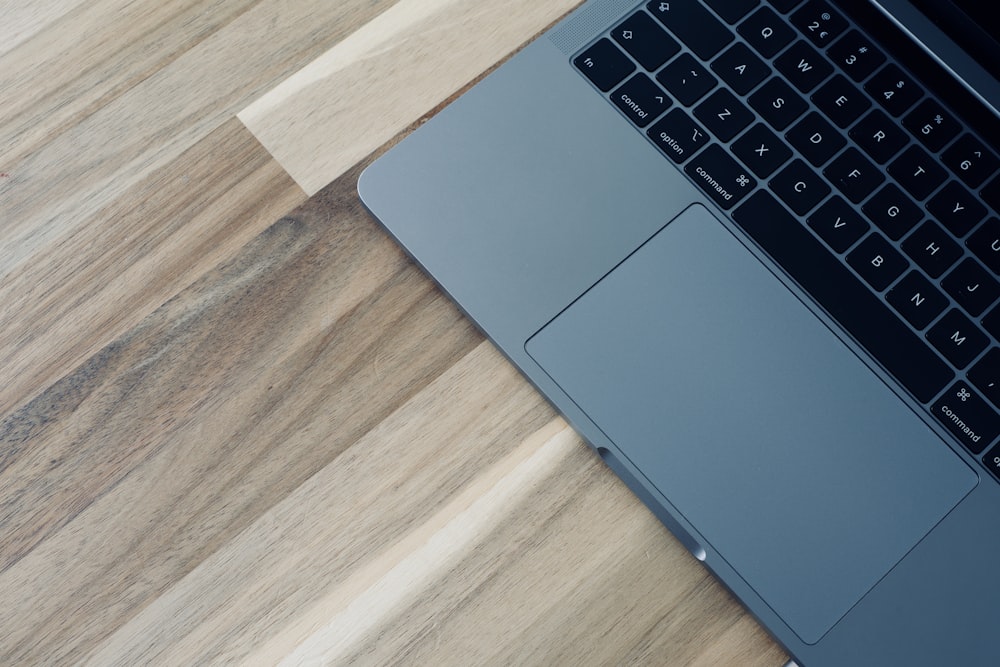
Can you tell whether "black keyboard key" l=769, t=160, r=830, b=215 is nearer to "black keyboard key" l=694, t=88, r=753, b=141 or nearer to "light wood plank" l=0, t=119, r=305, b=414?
"black keyboard key" l=694, t=88, r=753, b=141

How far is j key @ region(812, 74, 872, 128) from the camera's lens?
52 centimetres

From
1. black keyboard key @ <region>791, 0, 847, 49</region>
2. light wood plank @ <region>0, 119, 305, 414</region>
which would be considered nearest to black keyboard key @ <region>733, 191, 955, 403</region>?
black keyboard key @ <region>791, 0, 847, 49</region>

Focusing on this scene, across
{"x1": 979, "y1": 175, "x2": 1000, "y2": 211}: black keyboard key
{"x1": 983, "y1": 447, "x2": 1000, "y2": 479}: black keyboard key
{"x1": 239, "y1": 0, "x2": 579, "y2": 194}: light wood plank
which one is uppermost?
{"x1": 979, "y1": 175, "x2": 1000, "y2": 211}: black keyboard key

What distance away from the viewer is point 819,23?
1.74ft

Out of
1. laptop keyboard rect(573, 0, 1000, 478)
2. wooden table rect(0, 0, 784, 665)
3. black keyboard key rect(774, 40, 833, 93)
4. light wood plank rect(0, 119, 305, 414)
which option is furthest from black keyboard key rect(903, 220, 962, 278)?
light wood plank rect(0, 119, 305, 414)

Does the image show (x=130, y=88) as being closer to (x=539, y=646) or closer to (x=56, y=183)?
(x=56, y=183)

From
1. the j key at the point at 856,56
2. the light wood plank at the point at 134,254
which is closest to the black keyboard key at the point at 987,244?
the j key at the point at 856,56

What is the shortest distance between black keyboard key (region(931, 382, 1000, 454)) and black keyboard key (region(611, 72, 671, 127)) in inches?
8.8

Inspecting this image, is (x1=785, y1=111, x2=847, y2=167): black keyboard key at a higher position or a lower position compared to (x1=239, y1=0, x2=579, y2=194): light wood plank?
higher

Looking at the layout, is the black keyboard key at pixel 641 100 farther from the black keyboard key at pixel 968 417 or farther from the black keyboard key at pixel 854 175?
the black keyboard key at pixel 968 417

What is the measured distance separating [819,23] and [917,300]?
17 cm

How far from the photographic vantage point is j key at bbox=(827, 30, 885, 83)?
52 cm

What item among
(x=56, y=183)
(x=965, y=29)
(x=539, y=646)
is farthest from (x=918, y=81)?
(x=56, y=183)

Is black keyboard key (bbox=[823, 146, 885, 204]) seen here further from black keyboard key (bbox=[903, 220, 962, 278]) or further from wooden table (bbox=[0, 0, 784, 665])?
wooden table (bbox=[0, 0, 784, 665])
